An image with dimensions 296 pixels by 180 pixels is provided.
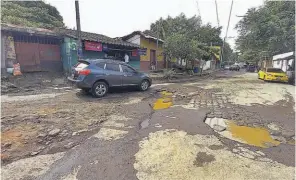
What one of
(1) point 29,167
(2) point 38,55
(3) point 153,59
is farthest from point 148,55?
(1) point 29,167

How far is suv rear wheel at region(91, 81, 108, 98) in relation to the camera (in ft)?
27.5

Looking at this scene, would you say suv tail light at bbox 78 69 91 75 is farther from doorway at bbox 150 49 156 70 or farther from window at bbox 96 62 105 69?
doorway at bbox 150 49 156 70

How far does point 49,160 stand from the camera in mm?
3471

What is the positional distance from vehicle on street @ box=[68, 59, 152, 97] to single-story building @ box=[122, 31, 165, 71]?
38.4ft

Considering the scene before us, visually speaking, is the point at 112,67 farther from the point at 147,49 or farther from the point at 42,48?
the point at 147,49

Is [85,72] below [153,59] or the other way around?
below

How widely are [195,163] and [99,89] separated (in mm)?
6089

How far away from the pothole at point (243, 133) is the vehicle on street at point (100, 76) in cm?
484

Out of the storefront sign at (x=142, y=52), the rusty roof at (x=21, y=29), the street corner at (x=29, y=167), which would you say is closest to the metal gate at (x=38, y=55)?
the rusty roof at (x=21, y=29)

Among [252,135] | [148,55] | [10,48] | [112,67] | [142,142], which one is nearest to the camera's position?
[142,142]

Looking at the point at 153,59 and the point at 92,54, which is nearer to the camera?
the point at 92,54

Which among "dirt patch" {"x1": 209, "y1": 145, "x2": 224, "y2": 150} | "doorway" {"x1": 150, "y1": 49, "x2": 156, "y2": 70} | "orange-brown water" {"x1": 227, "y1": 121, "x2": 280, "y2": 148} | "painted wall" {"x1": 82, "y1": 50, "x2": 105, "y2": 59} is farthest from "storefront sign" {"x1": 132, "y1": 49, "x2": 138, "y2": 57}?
"dirt patch" {"x1": 209, "y1": 145, "x2": 224, "y2": 150}

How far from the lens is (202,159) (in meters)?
3.56

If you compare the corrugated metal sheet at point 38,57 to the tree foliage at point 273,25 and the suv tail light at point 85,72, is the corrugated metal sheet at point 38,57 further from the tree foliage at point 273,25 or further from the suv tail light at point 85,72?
the tree foliage at point 273,25
